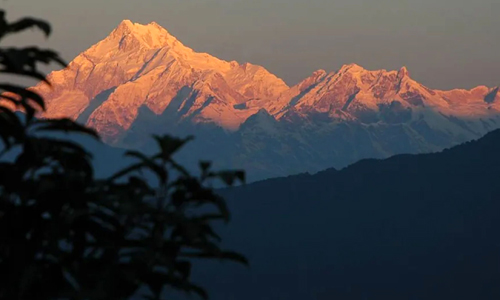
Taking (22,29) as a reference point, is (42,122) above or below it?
below

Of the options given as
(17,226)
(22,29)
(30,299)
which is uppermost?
(22,29)

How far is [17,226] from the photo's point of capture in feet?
29.3

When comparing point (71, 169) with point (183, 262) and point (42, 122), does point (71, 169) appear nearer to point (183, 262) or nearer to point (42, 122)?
point (42, 122)

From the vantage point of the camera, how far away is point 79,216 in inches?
359

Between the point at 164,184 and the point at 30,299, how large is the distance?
137cm

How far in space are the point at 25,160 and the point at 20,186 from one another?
0.27m

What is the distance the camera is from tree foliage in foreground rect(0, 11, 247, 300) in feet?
28.7

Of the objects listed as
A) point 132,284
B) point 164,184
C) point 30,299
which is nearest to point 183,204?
point 164,184

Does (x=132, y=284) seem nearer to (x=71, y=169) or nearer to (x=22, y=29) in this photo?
(x=71, y=169)

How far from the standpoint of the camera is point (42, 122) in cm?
923

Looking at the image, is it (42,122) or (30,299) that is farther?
(42,122)

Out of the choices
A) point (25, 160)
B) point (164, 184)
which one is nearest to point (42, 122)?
point (25, 160)

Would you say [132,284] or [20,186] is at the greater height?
[20,186]

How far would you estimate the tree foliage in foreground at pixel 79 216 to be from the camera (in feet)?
28.7
